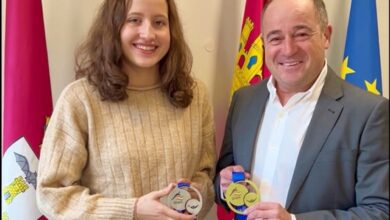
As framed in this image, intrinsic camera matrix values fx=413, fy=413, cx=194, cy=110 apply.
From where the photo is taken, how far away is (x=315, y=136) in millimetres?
1494

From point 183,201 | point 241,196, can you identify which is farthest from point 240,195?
point 183,201

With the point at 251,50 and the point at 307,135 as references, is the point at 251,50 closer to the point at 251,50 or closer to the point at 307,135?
the point at 251,50

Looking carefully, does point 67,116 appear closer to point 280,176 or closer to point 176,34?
point 176,34

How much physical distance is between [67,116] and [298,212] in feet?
3.05

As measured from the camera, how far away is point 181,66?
1786 millimetres

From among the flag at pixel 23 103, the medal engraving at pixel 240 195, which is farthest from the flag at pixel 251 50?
the flag at pixel 23 103

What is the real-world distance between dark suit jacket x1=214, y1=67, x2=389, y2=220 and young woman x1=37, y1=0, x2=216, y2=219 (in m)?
0.44

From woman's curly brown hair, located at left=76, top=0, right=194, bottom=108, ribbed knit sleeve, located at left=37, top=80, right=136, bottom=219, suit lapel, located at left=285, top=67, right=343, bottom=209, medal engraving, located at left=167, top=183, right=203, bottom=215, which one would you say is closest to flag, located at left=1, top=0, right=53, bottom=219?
woman's curly brown hair, located at left=76, top=0, right=194, bottom=108

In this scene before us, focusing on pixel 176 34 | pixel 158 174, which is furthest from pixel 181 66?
pixel 158 174

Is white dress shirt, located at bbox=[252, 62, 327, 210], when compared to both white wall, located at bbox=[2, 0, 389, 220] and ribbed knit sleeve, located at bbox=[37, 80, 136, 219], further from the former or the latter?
white wall, located at bbox=[2, 0, 389, 220]

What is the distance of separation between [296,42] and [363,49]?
0.70m

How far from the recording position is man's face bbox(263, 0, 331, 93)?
155 cm

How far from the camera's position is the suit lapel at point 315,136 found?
148cm

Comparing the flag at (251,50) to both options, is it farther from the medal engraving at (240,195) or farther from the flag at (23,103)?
the flag at (23,103)
